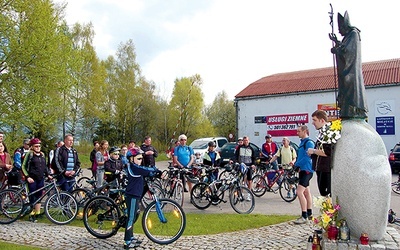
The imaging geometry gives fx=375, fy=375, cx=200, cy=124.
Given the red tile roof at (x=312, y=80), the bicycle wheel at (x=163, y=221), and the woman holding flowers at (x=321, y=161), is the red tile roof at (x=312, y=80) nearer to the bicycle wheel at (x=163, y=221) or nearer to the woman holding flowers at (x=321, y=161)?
the woman holding flowers at (x=321, y=161)

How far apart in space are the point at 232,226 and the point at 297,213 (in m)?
2.26

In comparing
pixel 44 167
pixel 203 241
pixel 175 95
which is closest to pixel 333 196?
pixel 203 241

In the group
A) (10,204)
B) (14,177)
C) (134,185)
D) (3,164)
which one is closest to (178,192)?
(134,185)

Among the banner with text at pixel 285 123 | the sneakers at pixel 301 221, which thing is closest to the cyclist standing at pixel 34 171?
the sneakers at pixel 301 221

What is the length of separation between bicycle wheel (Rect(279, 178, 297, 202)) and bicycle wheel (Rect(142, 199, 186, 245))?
17.7 feet

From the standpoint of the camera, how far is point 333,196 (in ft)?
17.3

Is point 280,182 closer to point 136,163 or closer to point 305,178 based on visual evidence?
point 305,178

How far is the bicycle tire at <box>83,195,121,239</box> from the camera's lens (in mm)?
6679

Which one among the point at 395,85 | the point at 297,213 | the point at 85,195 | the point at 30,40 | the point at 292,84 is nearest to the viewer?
the point at 85,195

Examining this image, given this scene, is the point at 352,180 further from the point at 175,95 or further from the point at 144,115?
the point at 175,95

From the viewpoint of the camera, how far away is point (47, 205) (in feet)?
26.1

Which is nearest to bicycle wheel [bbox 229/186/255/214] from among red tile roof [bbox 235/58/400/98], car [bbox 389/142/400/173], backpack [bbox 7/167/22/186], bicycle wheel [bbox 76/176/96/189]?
bicycle wheel [bbox 76/176/96/189]

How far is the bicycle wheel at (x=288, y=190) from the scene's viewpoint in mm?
10906

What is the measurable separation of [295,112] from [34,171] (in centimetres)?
2477
